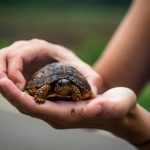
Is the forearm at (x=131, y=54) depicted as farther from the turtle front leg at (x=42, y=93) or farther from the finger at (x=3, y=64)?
the finger at (x=3, y=64)

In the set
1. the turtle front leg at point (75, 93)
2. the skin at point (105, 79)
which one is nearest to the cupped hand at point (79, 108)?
the skin at point (105, 79)

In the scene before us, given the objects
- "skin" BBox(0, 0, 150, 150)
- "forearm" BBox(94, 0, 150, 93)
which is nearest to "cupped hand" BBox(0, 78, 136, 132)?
"skin" BBox(0, 0, 150, 150)

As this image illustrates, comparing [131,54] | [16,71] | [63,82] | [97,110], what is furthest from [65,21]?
[97,110]

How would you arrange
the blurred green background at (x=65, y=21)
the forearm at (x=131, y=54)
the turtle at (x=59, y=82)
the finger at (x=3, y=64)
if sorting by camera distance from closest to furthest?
the finger at (x=3, y=64), the turtle at (x=59, y=82), the forearm at (x=131, y=54), the blurred green background at (x=65, y=21)

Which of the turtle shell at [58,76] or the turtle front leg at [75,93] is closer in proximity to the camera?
Answer: the turtle front leg at [75,93]

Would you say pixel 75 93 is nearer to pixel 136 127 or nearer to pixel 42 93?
pixel 42 93

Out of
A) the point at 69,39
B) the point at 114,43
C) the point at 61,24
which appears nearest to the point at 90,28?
the point at 61,24

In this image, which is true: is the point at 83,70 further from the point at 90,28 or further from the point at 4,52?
the point at 90,28
